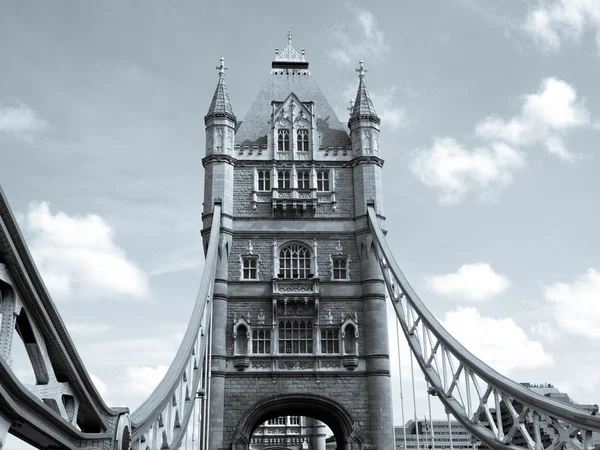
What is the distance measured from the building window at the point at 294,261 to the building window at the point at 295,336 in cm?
199

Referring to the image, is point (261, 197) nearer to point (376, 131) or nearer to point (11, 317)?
point (376, 131)

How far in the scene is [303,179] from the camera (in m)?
32.0

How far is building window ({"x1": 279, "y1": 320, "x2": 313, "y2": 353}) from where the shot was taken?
2889cm

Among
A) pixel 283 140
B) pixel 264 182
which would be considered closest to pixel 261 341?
pixel 264 182

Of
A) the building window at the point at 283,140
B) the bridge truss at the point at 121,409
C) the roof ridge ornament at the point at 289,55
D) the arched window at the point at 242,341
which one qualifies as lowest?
the bridge truss at the point at 121,409

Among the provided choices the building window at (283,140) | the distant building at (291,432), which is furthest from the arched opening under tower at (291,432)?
the building window at (283,140)

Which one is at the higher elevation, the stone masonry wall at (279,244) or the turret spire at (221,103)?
the turret spire at (221,103)

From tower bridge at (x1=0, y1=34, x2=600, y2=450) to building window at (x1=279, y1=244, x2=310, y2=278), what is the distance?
44 mm

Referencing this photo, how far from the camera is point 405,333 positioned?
27.0 meters

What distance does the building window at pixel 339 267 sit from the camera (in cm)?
3005

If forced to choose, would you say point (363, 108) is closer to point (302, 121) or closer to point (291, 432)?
point (302, 121)

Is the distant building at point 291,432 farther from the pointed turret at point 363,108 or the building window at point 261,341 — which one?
the pointed turret at point 363,108

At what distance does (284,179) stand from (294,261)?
3.79m

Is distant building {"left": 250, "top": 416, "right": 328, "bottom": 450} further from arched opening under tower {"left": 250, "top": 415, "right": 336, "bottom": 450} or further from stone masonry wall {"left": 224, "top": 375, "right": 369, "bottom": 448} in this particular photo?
stone masonry wall {"left": 224, "top": 375, "right": 369, "bottom": 448}
